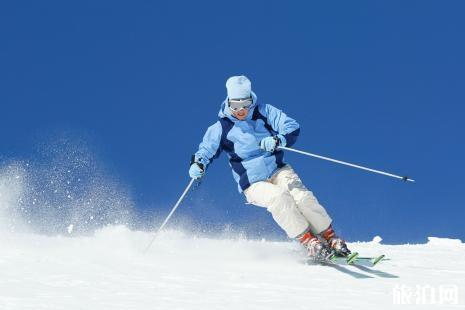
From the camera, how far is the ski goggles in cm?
718

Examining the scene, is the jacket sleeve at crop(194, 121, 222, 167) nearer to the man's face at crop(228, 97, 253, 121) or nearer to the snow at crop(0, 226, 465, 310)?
the man's face at crop(228, 97, 253, 121)

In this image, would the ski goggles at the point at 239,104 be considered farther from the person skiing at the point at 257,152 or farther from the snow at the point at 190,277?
the snow at the point at 190,277

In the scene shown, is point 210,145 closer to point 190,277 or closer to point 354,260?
point 354,260

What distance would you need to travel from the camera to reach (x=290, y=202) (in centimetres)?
669

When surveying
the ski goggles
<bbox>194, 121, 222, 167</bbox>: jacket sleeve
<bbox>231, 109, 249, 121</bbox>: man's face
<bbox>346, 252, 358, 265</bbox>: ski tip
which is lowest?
<bbox>346, 252, 358, 265</bbox>: ski tip

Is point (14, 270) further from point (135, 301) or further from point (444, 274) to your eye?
point (444, 274)

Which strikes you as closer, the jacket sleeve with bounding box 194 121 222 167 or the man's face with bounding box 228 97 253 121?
the man's face with bounding box 228 97 253 121

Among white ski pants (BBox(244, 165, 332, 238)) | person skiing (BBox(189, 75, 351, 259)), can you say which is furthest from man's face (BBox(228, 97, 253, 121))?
white ski pants (BBox(244, 165, 332, 238))

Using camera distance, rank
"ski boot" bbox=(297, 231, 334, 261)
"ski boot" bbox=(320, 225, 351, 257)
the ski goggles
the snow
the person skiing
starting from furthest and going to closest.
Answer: the ski goggles < the person skiing < "ski boot" bbox=(320, 225, 351, 257) < "ski boot" bbox=(297, 231, 334, 261) < the snow

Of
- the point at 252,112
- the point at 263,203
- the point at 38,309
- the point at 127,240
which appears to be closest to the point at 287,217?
the point at 263,203

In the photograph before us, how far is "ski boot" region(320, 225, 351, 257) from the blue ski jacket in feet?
3.04

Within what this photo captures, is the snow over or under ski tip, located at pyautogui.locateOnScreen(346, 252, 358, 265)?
under

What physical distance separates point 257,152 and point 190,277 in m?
2.44

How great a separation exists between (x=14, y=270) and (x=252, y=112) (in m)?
3.39
